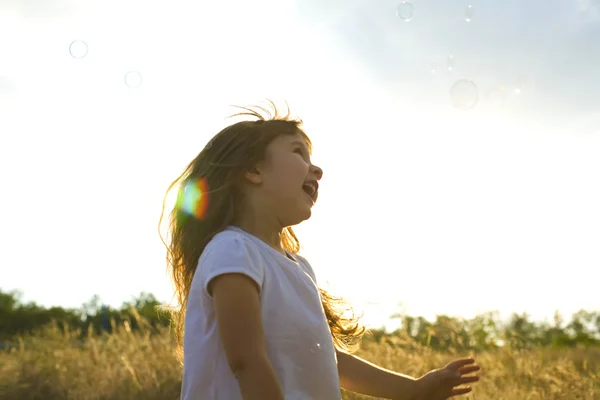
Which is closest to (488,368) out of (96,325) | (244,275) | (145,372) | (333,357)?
(145,372)

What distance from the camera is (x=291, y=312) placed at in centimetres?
226

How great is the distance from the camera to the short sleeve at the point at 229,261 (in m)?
2.11

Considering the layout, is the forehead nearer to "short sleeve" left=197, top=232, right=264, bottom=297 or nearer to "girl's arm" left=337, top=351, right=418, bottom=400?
"short sleeve" left=197, top=232, right=264, bottom=297

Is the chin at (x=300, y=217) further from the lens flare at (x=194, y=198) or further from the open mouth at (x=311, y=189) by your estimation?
the lens flare at (x=194, y=198)

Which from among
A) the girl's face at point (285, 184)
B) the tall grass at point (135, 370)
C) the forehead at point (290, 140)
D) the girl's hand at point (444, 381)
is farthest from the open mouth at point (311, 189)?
the tall grass at point (135, 370)

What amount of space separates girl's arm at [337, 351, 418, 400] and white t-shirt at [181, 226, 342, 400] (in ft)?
1.49

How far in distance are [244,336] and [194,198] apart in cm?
88

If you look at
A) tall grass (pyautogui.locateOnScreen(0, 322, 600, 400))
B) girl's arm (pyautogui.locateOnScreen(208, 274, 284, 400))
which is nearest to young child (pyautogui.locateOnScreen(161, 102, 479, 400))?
girl's arm (pyautogui.locateOnScreen(208, 274, 284, 400))

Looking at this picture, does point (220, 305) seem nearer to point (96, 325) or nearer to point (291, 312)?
point (291, 312)

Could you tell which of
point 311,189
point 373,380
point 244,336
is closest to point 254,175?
point 311,189

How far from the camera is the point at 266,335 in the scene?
7.18 feet

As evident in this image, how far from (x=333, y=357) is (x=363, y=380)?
1.45ft

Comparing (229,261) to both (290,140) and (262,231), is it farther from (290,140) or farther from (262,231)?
(290,140)

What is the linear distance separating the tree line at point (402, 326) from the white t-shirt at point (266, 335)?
75.7 inches
